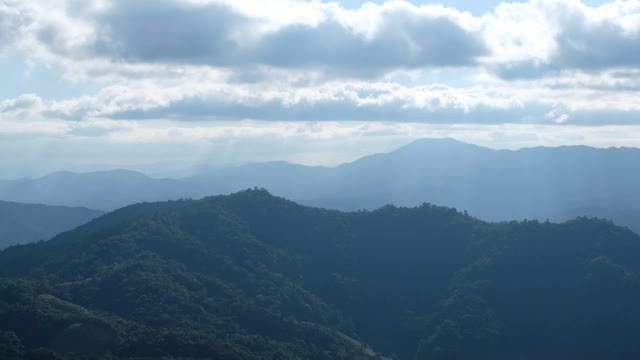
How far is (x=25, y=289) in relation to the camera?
260 ft

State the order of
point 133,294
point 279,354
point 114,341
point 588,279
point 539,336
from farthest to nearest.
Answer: point 588,279, point 539,336, point 133,294, point 279,354, point 114,341

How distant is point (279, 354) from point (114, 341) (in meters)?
17.5

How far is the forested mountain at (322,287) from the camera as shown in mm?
76875

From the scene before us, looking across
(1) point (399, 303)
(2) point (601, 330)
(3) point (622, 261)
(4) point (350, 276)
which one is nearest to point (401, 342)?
(1) point (399, 303)

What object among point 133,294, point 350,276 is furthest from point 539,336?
point 133,294

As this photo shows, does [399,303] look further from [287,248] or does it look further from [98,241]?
[98,241]

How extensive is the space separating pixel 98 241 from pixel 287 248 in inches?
1243

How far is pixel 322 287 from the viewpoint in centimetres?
11494

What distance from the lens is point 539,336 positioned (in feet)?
321

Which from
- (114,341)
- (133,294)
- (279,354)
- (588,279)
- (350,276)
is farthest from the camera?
(350,276)

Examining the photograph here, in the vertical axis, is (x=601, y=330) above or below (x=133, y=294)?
below

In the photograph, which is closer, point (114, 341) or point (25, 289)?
point (114, 341)

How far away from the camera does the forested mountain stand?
76875mm

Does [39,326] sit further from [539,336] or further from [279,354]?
[539,336]
